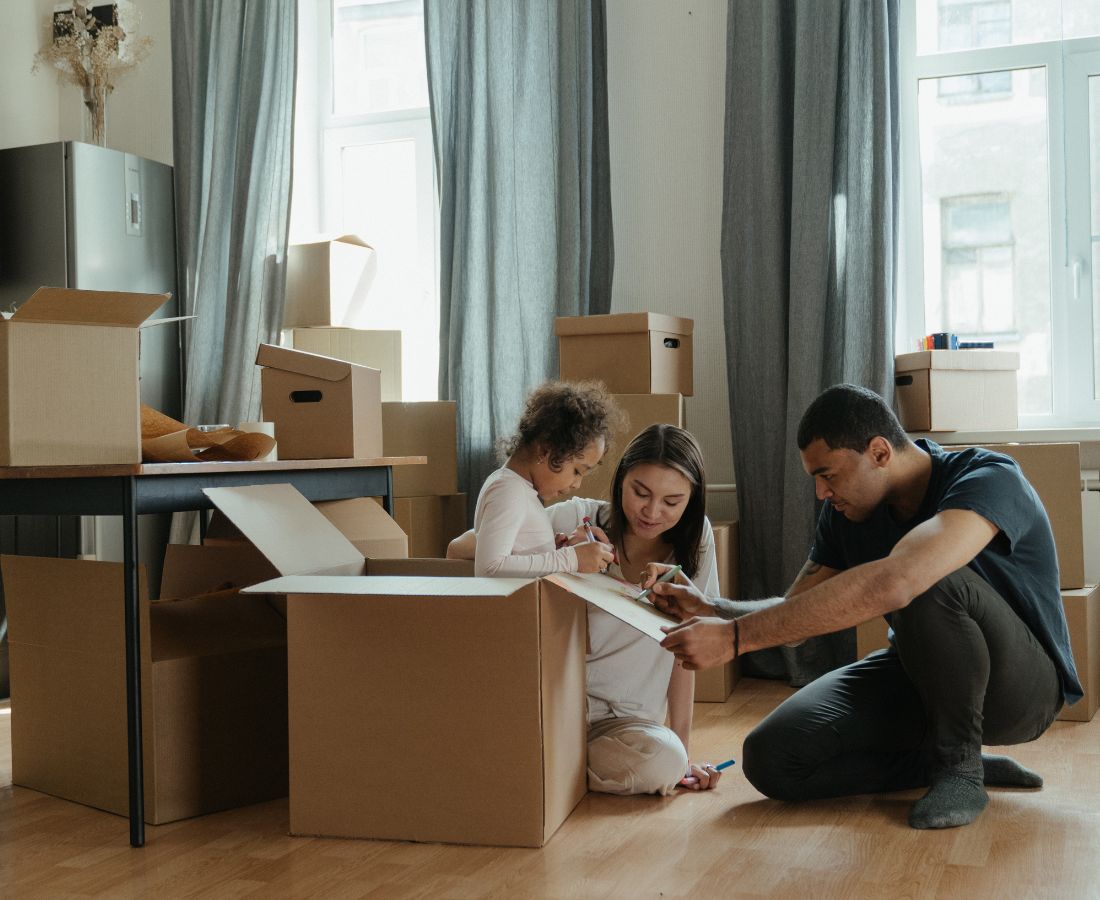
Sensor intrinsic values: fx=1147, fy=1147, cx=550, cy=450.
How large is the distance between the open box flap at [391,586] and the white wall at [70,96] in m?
Answer: 2.98

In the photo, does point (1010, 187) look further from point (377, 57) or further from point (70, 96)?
point (70, 96)

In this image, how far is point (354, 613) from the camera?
1.85 meters

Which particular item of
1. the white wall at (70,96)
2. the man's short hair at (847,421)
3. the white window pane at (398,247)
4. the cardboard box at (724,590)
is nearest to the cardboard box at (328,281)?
the white window pane at (398,247)

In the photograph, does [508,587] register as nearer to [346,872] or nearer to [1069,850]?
[346,872]

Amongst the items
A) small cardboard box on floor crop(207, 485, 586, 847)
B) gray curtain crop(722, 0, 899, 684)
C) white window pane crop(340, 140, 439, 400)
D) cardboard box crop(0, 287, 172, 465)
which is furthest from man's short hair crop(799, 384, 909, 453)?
white window pane crop(340, 140, 439, 400)

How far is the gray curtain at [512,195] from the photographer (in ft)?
11.8

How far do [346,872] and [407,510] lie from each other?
1767 millimetres

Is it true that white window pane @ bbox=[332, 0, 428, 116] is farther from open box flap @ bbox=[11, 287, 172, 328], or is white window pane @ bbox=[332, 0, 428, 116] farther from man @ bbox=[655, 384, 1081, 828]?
man @ bbox=[655, 384, 1081, 828]

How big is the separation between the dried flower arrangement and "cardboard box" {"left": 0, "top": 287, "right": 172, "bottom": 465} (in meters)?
2.34

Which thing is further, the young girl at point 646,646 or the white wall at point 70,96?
the white wall at point 70,96

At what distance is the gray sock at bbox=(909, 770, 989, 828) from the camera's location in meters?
1.90

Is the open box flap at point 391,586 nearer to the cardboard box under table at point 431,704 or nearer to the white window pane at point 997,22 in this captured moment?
the cardboard box under table at point 431,704

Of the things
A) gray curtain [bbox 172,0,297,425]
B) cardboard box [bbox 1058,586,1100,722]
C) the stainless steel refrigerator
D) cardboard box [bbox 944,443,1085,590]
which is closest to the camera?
cardboard box [bbox 1058,586,1100,722]

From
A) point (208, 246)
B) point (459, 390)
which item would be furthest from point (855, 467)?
point (208, 246)
